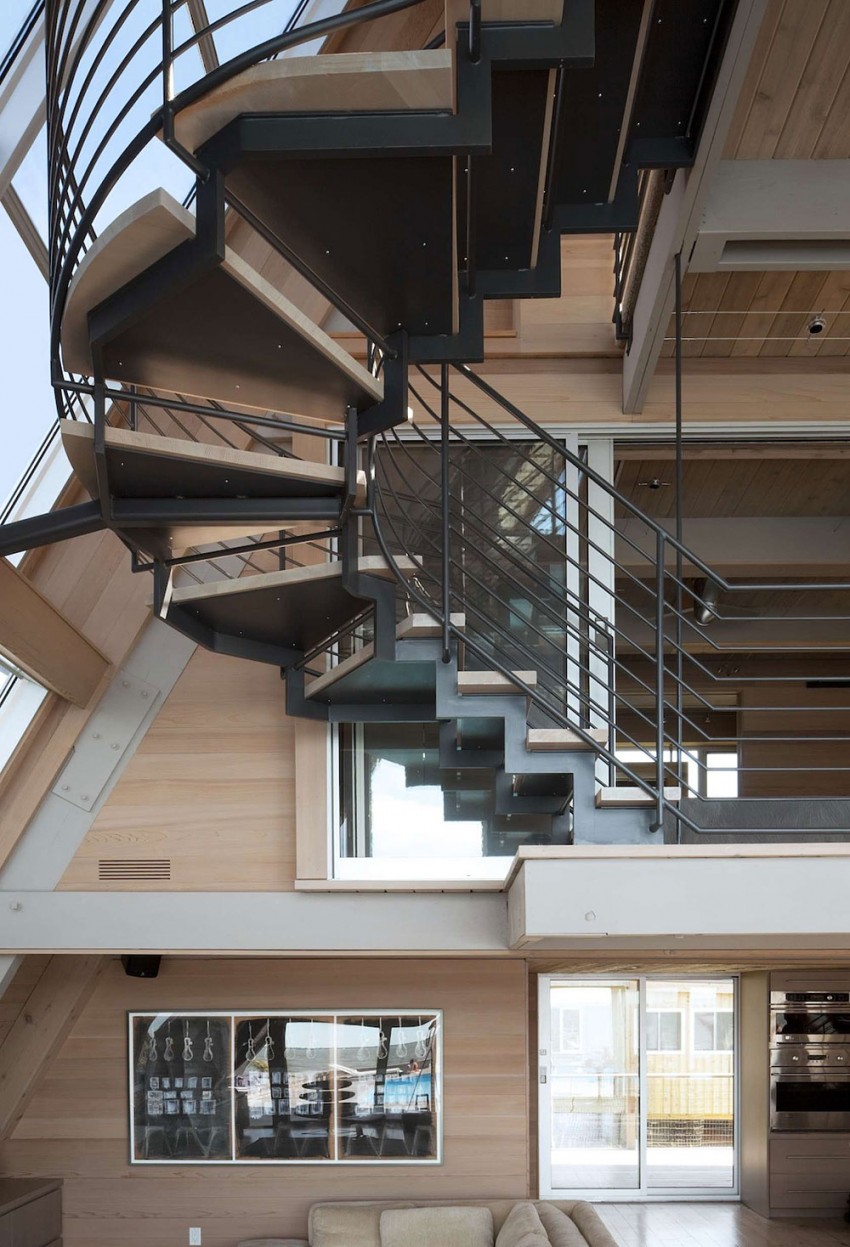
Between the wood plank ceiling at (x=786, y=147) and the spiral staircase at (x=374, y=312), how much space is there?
0.31 meters

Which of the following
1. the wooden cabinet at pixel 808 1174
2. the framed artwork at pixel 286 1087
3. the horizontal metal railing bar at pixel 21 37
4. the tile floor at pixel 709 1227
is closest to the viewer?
the horizontal metal railing bar at pixel 21 37

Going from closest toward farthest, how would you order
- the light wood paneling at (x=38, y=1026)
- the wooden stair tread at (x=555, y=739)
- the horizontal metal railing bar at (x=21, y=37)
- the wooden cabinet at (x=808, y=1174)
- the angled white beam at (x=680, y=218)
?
the angled white beam at (x=680, y=218), the horizontal metal railing bar at (x=21, y=37), the wooden stair tread at (x=555, y=739), the light wood paneling at (x=38, y=1026), the wooden cabinet at (x=808, y=1174)

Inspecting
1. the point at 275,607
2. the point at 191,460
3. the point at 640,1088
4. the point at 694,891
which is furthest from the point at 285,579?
the point at 640,1088

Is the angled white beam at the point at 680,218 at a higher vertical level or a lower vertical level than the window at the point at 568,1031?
higher

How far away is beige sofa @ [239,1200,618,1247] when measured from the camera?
571cm

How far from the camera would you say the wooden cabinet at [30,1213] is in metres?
5.41

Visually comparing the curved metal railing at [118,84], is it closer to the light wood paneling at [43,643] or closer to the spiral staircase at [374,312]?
the spiral staircase at [374,312]

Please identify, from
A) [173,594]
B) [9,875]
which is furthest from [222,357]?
[9,875]

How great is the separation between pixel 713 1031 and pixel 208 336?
8.58m

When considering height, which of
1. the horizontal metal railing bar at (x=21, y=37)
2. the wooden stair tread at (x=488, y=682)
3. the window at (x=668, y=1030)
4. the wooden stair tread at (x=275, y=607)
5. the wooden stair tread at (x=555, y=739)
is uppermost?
the horizontal metal railing bar at (x=21, y=37)

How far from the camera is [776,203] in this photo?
4.15 meters

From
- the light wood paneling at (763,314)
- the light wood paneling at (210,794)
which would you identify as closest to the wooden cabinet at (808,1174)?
the light wood paneling at (210,794)

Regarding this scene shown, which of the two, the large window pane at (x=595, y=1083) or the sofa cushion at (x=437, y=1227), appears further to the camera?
the large window pane at (x=595, y=1083)

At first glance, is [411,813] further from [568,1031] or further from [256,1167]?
[568,1031]
